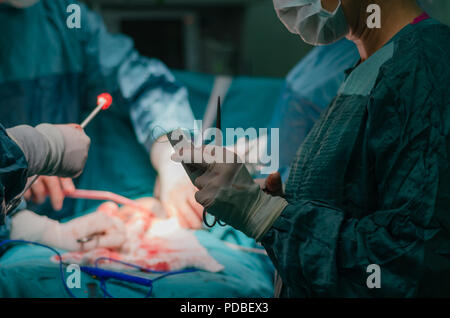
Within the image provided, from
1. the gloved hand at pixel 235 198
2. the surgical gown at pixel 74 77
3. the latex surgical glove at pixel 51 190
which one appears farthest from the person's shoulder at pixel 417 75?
the latex surgical glove at pixel 51 190

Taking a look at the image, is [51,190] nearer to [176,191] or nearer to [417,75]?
[176,191]

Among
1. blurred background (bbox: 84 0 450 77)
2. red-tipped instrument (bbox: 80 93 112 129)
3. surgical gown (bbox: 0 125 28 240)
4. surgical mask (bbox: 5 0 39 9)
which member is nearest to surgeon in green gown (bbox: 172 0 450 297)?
surgical gown (bbox: 0 125 28 240)

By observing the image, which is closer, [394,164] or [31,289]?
[394,164]

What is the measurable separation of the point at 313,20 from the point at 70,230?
1023mm

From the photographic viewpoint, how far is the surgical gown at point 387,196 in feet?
2.42

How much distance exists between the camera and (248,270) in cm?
133

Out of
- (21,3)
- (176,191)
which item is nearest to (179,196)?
Result: (176,191)

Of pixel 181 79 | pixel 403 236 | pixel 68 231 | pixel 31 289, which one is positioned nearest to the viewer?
pixel 403 236

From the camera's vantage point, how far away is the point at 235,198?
33.7 inches

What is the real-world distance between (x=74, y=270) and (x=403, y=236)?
0.92 metres

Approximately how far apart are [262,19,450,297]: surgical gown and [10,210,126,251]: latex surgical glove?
0.71 meters

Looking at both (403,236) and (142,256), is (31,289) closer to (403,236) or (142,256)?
(142,256)

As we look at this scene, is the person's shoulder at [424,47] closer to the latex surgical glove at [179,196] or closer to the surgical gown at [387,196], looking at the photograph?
the surgical gown at [387,196]
